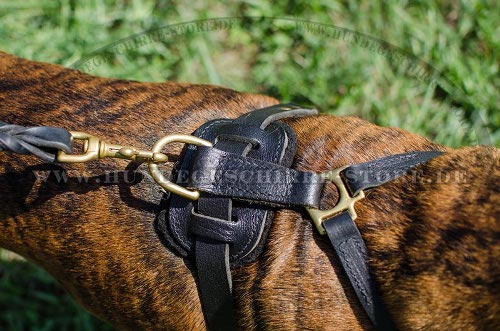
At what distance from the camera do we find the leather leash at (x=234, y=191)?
1.89 m

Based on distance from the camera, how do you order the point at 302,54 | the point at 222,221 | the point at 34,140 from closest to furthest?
the point at 34,140, the point at 222,221, the point at 302,54

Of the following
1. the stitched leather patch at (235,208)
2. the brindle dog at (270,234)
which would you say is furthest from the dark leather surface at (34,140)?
the stitched leather patch at (235,208)

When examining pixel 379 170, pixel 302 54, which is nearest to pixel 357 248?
pixel 379 170

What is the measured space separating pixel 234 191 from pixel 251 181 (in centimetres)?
7

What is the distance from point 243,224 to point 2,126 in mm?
867

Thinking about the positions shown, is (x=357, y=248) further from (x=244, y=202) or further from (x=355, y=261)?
(x=244, y=202)

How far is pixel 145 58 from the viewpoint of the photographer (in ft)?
13.8

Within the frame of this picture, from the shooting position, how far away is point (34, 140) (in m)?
1.83

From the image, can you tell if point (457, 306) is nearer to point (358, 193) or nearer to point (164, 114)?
point (358, 193)

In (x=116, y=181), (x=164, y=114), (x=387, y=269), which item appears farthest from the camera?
(x=164, y=114)

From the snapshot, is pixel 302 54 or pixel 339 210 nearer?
pixel 339 210

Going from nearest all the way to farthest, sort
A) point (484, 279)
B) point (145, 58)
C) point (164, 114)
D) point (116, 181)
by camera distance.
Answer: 1. point (484, 279)
2. point (116, 181)
3. point (164, 114)
4. point (145, 58)

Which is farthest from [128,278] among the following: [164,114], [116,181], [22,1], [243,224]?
[22,1]

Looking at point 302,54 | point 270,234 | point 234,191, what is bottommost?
point 270,234
